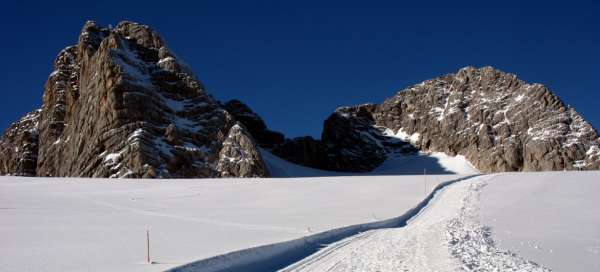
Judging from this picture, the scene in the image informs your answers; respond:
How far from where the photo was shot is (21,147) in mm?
103000

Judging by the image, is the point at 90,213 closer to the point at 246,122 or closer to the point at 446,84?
the point at 246,122

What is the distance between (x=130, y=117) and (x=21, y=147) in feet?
123

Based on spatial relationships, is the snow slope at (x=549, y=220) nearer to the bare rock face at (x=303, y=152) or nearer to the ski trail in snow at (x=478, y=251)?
the ski trail in snow at (x=478, y=251)

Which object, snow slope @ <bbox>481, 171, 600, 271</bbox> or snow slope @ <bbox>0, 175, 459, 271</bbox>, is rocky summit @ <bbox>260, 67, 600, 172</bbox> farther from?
snow slope @ <bbox>0, 175, 459, 271</bbox>

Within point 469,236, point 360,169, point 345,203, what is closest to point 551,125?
point 360,169

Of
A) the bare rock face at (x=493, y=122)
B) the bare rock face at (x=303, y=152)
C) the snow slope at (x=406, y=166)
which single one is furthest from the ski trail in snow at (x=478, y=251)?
the bare rock face at (x=303, y=152)

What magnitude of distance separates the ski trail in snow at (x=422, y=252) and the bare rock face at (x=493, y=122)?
4227 inches

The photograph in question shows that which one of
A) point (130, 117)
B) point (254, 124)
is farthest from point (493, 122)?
point (130, 117)

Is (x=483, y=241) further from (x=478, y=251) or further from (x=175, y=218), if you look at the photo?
(x=175, y=218)

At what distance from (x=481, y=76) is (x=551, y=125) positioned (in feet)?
105

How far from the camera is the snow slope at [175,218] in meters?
10.7

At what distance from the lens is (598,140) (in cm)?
11131

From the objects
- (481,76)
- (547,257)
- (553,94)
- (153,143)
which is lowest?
(547,257)

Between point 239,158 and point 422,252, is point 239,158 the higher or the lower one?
the higher one
